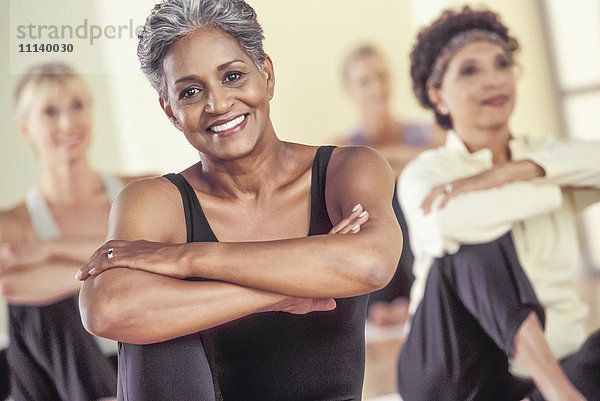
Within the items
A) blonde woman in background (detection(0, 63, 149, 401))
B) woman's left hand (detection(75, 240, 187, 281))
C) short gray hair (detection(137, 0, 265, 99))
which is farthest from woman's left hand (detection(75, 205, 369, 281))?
blonde woman in background (detection(0, 63, 149, 401))

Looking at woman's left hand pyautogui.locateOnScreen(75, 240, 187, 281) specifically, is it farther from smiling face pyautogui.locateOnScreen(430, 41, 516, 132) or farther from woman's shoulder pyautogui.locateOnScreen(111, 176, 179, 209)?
smiling face pyautogui.locateOnScreen(430, 41, 516, 132)

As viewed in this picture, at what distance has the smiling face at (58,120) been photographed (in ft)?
7.35

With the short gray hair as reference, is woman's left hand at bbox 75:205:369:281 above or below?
below

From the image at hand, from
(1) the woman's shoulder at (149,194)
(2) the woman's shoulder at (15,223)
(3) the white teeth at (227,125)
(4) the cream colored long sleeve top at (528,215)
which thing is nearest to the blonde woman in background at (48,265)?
(2) the woman's shoulder at (15,223)

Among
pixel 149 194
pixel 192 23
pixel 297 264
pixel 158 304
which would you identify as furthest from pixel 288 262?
pixel 192 23

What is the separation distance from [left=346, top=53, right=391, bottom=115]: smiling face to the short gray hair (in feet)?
3.34

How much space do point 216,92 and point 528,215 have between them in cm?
129

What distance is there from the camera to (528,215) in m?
2.28

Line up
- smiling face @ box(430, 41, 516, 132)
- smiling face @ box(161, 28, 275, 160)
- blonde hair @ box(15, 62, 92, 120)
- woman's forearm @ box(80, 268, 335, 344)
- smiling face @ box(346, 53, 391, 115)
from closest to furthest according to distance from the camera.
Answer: woman's forearm @ box(80, 268, 335, 344)
smiling face @ box(161, 28, 275, 160)
blonde hair @ box(15, 62, 92, 120)
smiling face @ box(430, 41, 516, 132)
smiling face @ box(346, 53, 391, 115)

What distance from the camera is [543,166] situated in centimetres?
228

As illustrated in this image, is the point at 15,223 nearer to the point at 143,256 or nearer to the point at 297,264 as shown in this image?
the point at 143,256

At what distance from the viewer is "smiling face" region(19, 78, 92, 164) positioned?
2240 millimetres

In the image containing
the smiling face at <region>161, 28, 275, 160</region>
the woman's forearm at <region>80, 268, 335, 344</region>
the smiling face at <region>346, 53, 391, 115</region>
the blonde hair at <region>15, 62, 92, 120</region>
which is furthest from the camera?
the smiling face at <region>346, 53, 391, 115</region>

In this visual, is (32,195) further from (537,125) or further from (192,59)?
(537,125)
